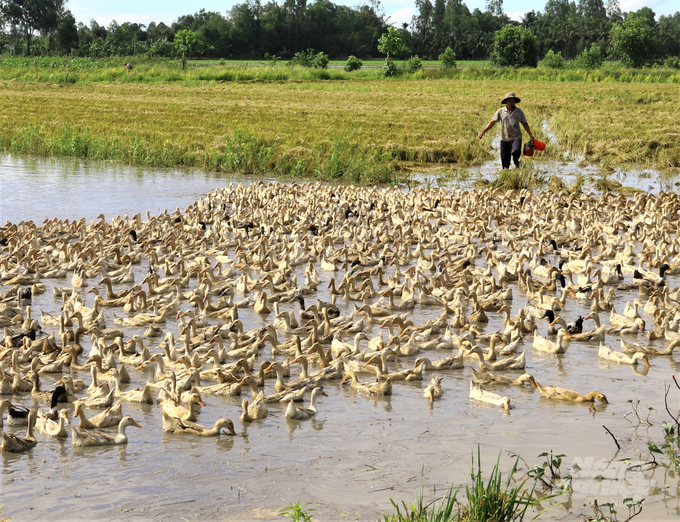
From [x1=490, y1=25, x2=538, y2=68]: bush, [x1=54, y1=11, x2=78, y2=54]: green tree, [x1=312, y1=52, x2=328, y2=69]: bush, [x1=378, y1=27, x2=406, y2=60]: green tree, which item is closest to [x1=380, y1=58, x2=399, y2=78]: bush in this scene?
[x1=312, y1=52, x2=328, y2=69]: bush

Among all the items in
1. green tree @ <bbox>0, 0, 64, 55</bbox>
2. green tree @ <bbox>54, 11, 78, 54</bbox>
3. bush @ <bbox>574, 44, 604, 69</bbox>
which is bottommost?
bush @ <bbox>574, 44, 604, 69</bbox>

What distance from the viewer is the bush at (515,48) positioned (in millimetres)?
96250

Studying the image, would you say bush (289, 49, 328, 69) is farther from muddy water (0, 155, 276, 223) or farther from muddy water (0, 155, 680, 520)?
muddy water (0, 155, 680, 520)

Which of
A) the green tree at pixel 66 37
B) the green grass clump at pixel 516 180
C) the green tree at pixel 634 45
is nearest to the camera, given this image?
the green grass clump at pixel 516 180

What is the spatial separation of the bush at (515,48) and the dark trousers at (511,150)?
78552 mm

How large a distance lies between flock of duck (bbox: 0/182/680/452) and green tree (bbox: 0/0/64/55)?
429 feet

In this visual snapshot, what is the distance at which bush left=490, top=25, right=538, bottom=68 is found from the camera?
96.2 m

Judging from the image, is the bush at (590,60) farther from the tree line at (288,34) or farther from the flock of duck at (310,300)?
the flock of duck at (310,300)

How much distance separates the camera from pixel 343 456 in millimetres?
7125

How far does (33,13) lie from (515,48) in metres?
84.6

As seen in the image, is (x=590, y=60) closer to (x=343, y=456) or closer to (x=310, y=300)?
(x=310, y=300)

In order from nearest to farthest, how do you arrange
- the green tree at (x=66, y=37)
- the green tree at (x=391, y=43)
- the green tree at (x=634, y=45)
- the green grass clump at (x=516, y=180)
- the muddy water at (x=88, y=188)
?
the muddy water at (x=88, y=188), the green grass clump at (x=516, y=180), the green tree at (x=634, y=45), the green tree at (x=391, y=43), the green tree at (x=66, y=37)

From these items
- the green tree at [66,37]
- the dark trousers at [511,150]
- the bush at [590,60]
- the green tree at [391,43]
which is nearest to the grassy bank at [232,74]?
the bush at [590,60]

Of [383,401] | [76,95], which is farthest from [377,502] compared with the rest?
[76,95]
